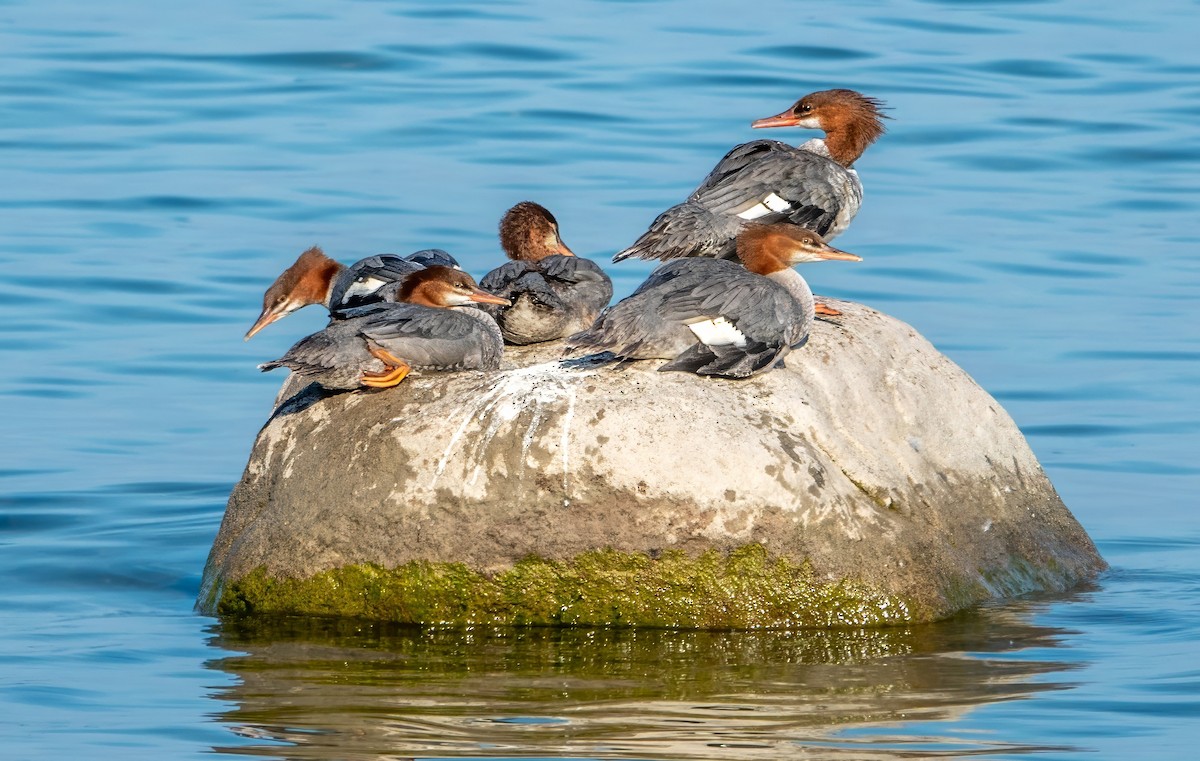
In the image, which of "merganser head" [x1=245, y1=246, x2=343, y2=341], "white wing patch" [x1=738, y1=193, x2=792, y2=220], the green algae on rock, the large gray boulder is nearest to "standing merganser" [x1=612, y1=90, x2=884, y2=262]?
"white wing patch" [x1=738, y1=193, x2=792, y2=220]

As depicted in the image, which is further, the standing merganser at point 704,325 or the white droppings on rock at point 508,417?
the standing merganser at point 704,325

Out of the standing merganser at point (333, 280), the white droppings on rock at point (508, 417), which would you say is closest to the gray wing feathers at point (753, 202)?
the standing merganser at point (333, 280)

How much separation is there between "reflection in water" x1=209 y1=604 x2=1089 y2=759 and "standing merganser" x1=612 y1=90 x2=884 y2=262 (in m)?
2.06

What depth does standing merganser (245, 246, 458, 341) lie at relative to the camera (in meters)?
8.62

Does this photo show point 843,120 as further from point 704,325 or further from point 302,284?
point 302,284

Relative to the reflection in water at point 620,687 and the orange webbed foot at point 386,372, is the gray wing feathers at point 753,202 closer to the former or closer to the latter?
the orange webbed foot at point 386,372

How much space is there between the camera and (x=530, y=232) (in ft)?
31.2

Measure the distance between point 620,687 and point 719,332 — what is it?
4.96ft

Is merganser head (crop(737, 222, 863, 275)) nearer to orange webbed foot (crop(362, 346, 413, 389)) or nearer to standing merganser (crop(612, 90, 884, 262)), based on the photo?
standing merganser (crop(612, 90, 884, 262))

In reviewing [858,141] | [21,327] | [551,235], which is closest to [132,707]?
[551,235]

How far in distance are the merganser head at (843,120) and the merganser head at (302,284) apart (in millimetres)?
2454

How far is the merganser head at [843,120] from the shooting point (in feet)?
32.6

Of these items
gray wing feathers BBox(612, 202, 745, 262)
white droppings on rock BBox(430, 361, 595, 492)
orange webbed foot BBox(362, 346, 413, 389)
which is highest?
gray wing feathers BBox(612, 202, 745, 262)

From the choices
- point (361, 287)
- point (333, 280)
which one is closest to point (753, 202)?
point (361, 287)
